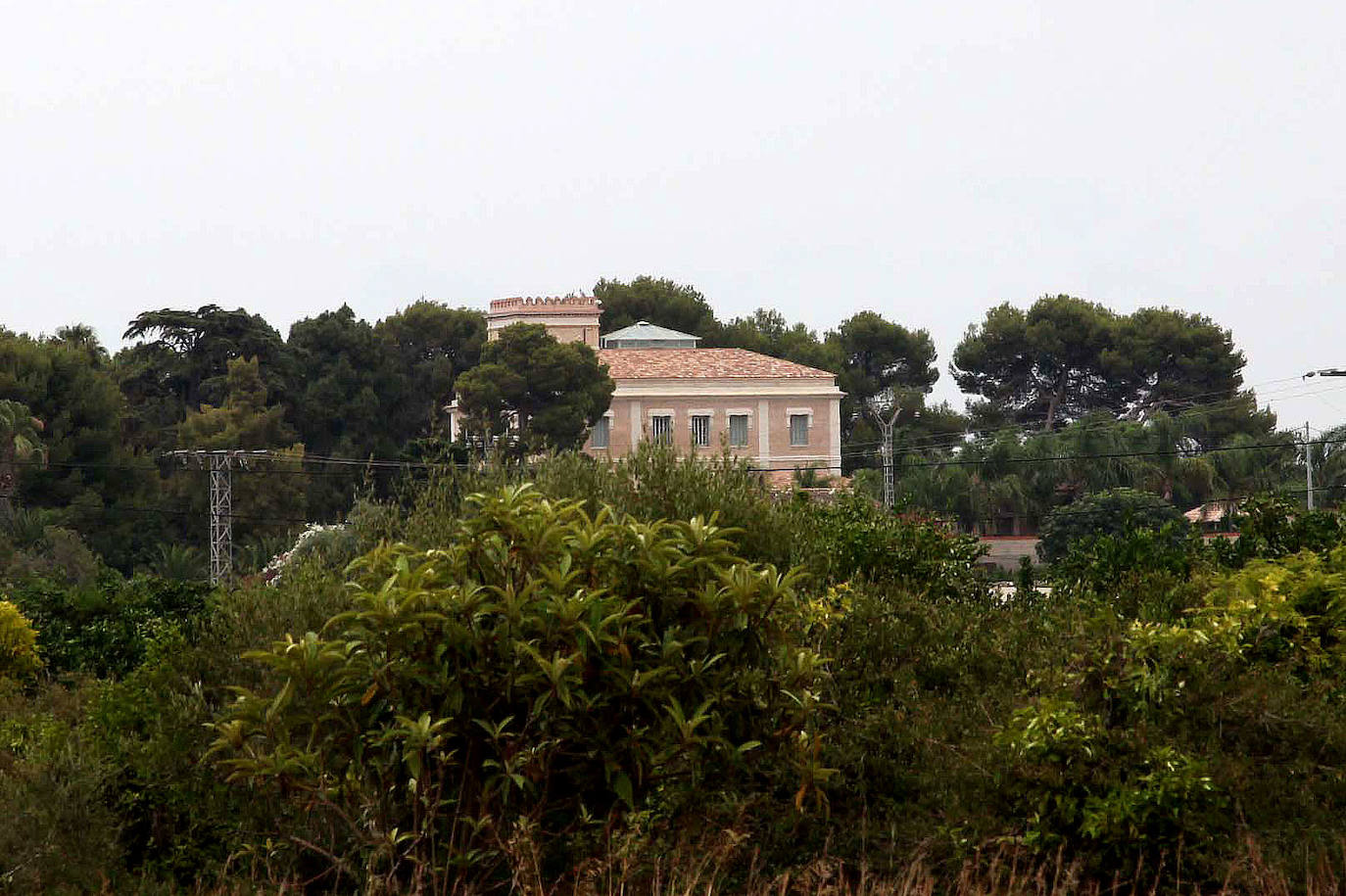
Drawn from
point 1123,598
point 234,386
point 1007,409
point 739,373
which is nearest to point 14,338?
point 234,386

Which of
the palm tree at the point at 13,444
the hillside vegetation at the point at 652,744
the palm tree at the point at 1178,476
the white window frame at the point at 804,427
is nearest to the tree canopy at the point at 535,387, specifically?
the white window frame at the point at 804,427

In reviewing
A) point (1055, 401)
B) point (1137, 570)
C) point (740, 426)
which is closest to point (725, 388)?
point (740, 426)

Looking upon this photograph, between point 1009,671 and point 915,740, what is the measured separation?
1.36 meters

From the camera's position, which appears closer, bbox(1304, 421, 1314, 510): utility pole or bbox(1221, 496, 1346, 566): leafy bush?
bbox(1221, 496, 1346, 566): leafy bush

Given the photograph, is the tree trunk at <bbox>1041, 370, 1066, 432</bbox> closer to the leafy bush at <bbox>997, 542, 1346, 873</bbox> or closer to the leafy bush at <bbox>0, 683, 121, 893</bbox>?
the leafy bush at <bbox>997, 542, 1346, 873</bbox>

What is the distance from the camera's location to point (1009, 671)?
1014cm

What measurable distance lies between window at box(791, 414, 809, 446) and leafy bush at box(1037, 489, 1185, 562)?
15297 mm

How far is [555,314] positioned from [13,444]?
32.5m

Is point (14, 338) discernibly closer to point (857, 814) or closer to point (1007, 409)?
point (1007, 409)

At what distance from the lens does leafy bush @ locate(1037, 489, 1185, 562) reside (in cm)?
5522

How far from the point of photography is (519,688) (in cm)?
707

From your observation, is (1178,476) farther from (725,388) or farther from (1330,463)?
(725,388)

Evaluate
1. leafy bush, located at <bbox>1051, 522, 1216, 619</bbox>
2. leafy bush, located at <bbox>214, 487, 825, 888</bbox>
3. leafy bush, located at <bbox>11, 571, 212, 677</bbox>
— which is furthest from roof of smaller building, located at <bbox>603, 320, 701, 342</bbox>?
leafy bush, located at <bbox>214, 487, 825, 888</bbox>

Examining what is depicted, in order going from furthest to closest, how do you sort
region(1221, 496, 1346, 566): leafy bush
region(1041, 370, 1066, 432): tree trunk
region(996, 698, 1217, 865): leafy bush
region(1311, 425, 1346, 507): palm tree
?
region(1041, 370, 1066, 432): tree trunk
region(1311, 425, 1346, 507): palm tree
region(1221, 496, 1346, 566): leafy bush
region(996, 698, 1217, 865): leafy bush
